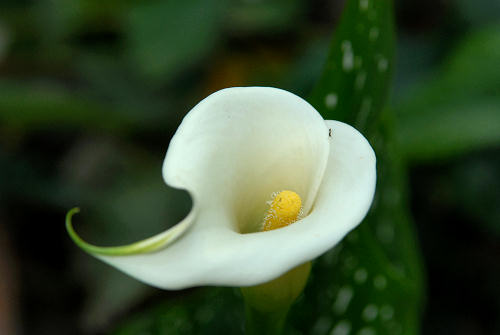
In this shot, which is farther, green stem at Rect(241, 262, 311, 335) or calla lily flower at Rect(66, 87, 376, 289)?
green stem at Rect(241, 262, 311, 335)

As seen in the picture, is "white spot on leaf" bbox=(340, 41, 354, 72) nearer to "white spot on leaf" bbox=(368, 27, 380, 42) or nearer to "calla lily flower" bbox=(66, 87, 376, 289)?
"white spot on leaf" bbox=(368, 27, 380, 42)

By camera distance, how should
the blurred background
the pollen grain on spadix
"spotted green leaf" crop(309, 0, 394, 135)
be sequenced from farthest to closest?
the blurred background → "spotted green leaf" crop(309, 0, 394, 135) → the pollen grain on spadix

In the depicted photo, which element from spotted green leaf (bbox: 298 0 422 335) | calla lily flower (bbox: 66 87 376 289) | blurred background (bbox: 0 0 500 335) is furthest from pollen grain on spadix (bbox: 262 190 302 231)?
blurred background (bbox: 0 0 500 335)

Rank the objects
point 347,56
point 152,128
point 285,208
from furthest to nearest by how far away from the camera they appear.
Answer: point 152,128
point 347,56
point 285,208

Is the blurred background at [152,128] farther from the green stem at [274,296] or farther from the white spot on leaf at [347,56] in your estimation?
the green stem at [274,296]

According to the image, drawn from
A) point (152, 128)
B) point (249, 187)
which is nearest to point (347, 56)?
point (249, 187)

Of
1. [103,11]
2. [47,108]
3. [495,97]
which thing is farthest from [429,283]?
[103,11]

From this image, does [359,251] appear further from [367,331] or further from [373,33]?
[373,33]

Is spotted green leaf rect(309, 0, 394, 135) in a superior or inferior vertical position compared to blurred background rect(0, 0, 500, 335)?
superior
